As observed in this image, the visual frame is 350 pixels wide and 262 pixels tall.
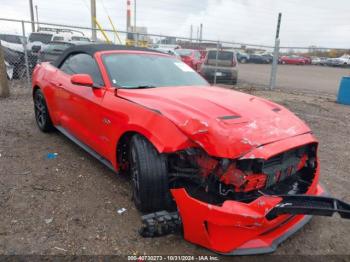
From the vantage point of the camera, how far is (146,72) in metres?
3.83

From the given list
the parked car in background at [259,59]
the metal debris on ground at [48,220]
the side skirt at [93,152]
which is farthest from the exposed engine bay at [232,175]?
the parked car in background at [259,59]

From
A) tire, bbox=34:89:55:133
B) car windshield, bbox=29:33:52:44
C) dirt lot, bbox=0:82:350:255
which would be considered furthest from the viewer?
car windshield, bbox=29:33:52:44

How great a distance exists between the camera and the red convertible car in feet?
7.62

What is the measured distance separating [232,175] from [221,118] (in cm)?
50

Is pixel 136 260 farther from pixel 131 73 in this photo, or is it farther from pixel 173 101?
pixel 131 73

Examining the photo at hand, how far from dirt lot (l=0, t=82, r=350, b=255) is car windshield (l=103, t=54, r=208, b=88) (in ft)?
3.85

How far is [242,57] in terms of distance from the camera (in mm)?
38438

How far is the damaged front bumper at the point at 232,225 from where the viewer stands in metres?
2.26

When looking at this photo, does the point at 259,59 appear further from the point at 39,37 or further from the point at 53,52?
the point at 53,52

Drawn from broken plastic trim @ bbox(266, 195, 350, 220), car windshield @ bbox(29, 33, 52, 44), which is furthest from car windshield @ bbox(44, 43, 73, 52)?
broken plastic trim @ bbox(266, 195, 350, 220)

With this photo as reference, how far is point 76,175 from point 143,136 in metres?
1.46

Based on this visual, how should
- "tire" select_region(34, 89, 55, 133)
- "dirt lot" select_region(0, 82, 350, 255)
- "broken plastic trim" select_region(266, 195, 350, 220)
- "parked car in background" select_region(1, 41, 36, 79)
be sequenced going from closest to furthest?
1. "broken plastic trim" select_region(266, 195, 350, 220)
2. "dirt lot" select_region(0, 82, 350, 255)
3. "tire" select_region(34, 89, 55, 133)
4. "parked car in background" select_region(1, 41, 36, 79)

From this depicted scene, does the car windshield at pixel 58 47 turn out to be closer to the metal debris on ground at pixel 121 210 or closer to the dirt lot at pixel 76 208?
the dirt lot at pixel 76 208

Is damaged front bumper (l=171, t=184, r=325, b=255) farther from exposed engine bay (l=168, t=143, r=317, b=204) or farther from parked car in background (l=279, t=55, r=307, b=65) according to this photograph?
parked car in background (l=279, t=55, r=307, b=65)
